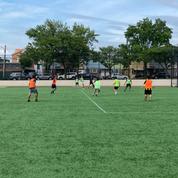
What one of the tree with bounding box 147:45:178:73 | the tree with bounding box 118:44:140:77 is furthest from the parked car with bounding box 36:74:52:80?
the tree with bounding box 147:45:178:73

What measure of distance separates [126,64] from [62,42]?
1658 centimetres

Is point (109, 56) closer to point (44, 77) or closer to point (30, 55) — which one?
point (30, 55)

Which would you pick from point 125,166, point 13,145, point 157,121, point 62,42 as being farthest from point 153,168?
point 62,42

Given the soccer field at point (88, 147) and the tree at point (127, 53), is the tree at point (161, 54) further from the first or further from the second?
the soccer field at point (88, 147)

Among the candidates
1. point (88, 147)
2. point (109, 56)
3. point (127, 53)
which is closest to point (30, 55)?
point (127, 53)

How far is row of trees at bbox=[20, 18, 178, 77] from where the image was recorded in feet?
326

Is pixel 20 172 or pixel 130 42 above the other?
pixel 130 42

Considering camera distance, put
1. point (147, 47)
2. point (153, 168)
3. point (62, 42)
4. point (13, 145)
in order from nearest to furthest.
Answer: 1. point (153, 168)
2. point (13, 145)
3. point (62, 42)
4. point (147, 47)

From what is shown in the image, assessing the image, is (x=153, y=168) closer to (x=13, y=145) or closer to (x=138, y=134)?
(x=13, y=145)

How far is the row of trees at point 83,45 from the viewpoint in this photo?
99.5 metres

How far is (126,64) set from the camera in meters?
110

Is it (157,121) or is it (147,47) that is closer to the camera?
(157,121)

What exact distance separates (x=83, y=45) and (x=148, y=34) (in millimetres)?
14540

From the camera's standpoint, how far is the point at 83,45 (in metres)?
100
